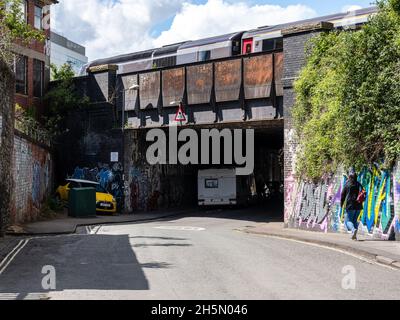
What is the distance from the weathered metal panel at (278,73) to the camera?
2269 cm

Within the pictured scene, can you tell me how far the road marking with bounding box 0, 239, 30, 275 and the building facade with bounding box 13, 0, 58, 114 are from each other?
58.3ft

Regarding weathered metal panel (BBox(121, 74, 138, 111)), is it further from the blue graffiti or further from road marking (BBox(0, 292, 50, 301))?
road marking (BBox(0, 292, 50, 301))

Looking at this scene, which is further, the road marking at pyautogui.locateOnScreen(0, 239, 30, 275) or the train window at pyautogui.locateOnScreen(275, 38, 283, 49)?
the train window at pyautogui.locateOnScreen(275, 38, 283, 49)

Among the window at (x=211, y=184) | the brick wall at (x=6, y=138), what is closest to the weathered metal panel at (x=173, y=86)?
the window at (x=211, y=184)

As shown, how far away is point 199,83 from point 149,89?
3370 millimetres

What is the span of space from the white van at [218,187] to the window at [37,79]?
1042 centimetres

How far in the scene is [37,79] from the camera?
107 feet

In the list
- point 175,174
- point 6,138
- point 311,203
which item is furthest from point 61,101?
point 311,203

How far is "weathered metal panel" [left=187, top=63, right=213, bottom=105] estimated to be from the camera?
83.4 feet

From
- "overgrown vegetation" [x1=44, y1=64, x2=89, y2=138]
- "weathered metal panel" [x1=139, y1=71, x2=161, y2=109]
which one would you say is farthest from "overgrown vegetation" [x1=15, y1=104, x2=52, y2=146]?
"weathered metal panel" [x1=139, y1=71, x2=161, y2=109]

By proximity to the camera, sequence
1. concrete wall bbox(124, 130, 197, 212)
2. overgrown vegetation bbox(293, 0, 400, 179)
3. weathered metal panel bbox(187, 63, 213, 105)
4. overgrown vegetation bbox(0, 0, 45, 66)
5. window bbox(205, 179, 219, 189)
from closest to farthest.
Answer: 1. overgrown vegetation bbox(293, 0, 400, 179)
2. overgrown vegetation bbox(0, 0, 45, 66)
3. weathered metal panel bbox(187, 63, 213, 105)
4. concrete wall bbox(124, 130, 197, 212)
5. window bbox(205, 179, 219, 189)

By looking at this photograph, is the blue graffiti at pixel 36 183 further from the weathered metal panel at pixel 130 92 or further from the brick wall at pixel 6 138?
the weathered metal panel at pixel 130 92
